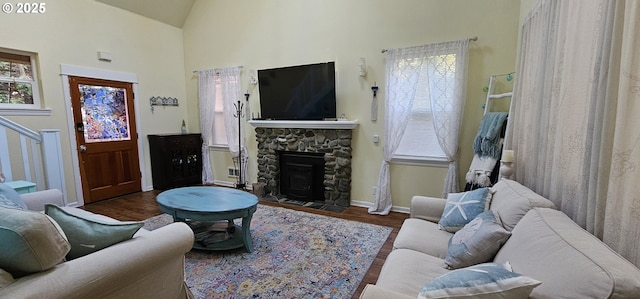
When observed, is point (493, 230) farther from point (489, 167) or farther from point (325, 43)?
point (325, 43)

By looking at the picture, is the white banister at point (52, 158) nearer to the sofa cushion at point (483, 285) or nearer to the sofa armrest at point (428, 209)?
the sofa armrest at point (428, 209)

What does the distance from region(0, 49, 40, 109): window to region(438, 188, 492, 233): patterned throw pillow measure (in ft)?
17.2

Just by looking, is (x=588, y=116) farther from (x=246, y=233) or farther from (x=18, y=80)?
(x=18, y=80)

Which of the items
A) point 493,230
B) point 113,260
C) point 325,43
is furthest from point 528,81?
point 113,260

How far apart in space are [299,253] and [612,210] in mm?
2226

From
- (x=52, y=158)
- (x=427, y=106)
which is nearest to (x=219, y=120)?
(x=52, y=158)

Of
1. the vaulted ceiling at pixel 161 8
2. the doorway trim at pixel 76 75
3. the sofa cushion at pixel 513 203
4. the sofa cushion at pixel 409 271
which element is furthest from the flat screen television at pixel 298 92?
the sofa cushion at pixel 409 271

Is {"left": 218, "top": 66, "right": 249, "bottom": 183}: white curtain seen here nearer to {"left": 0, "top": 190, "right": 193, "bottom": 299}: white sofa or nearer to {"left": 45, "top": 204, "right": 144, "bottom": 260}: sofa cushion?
{"left": 0, "top": 190, "right": 193, "bottom": 299}: white sofa

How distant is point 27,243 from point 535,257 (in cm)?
203

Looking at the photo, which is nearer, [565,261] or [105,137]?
[565,261]

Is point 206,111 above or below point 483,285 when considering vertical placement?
above

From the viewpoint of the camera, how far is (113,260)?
4.04 feet

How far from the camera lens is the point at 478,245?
1486 mm

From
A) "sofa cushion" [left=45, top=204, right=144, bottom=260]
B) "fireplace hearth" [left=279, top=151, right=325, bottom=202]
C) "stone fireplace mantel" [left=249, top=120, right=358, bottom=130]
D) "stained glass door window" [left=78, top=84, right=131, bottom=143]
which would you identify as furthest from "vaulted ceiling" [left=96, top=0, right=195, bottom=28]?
"sofa cushion" [left=45, top=204, right=144, bottom=260]
